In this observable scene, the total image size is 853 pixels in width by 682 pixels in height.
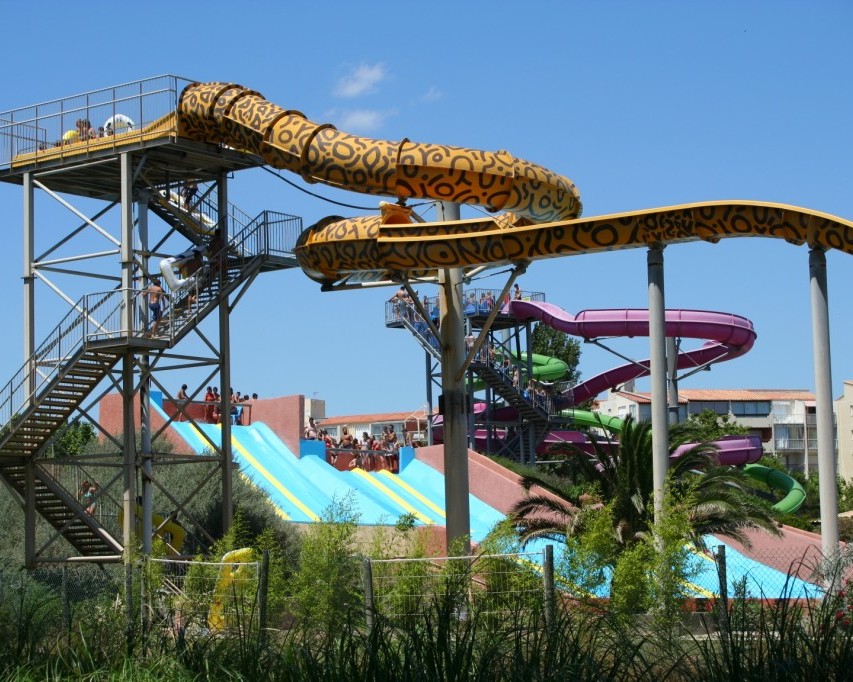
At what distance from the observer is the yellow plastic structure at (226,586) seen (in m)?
13.8

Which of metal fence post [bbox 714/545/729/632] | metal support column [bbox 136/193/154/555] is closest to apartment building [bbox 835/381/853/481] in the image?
metal support column [bbox 136/193/154/555]

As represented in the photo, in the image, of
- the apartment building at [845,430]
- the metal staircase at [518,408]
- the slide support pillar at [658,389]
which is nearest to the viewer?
the slide support pillar at [658,389]

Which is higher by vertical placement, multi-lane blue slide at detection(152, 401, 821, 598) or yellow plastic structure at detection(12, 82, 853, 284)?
yellow plastic structure at detection(12, 82, 853, 284)

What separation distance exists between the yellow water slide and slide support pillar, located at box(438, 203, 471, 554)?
0.71 meters

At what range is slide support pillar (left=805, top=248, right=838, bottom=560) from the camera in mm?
16969

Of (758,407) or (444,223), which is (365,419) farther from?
(444,223)

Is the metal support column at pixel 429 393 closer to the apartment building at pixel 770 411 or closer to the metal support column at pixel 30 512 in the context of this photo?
the metal support column at pixel 30 512

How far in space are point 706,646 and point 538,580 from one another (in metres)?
5.63

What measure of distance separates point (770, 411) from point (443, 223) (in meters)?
86.6

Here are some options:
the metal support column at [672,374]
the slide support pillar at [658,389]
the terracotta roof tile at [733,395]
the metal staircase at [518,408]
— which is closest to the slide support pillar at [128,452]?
the slide support pillar at [658,389]

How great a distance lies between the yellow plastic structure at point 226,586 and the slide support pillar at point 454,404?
334cm

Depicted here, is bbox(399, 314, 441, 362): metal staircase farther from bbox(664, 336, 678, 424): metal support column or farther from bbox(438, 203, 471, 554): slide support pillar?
bbox(438, 203, 471, 554): slide support pillar

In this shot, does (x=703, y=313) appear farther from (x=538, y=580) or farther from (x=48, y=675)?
(x=48, y=675)

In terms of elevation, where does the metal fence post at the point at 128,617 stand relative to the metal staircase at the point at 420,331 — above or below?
below
